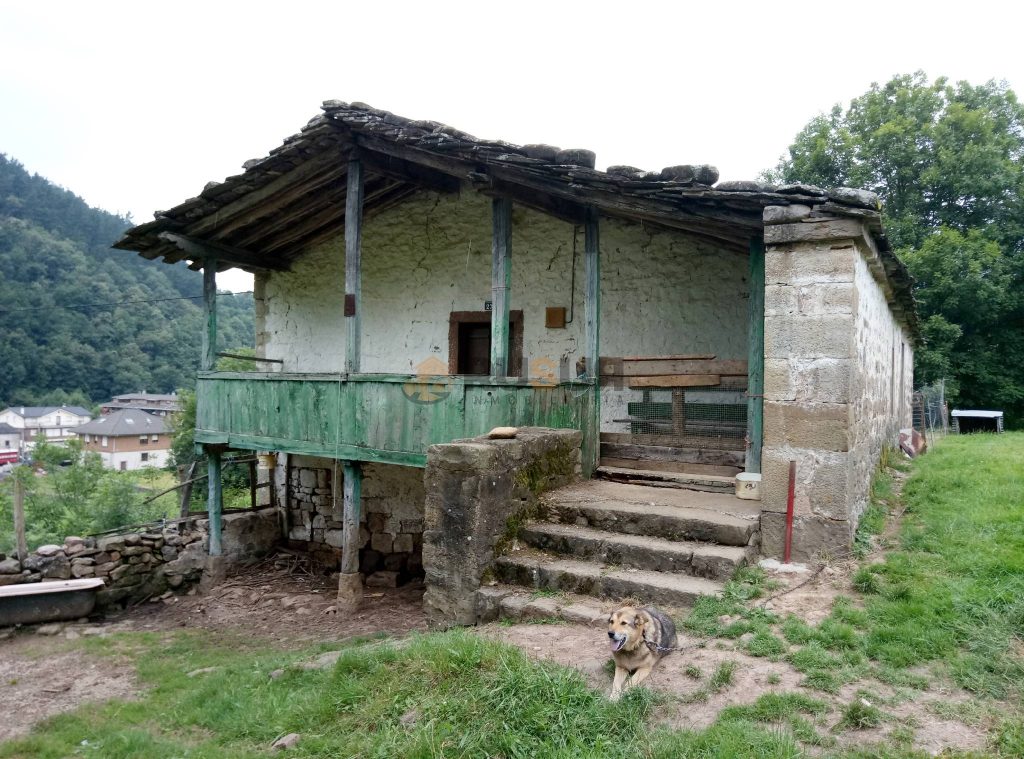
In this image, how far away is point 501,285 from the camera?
598 cm

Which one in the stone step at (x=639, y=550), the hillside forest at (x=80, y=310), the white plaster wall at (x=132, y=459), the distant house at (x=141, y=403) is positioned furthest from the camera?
the distant house at (x=141, y=403)

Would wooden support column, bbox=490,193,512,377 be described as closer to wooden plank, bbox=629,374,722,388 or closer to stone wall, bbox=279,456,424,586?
wooden plank, bbox=629,374,722,388

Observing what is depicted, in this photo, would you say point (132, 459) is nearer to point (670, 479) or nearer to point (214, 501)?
point (214, 501)

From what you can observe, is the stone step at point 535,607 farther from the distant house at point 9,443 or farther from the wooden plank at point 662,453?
the distant house at point 9,443

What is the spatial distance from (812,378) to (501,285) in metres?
2.92

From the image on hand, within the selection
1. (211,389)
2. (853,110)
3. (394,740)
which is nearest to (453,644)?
(394,740)

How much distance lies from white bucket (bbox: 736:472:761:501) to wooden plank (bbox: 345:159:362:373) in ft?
13.3

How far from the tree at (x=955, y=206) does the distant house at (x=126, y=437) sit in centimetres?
4298

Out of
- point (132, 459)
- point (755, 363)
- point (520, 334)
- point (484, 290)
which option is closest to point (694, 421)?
point (755, 363)

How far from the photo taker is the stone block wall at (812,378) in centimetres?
415

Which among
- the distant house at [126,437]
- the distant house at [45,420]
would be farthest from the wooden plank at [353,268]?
the distant house at [45,420]

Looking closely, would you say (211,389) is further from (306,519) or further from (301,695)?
(301,695)

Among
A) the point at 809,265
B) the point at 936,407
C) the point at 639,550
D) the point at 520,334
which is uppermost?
the point at 809,265

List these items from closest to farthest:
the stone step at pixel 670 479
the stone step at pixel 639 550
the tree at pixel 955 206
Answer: the stone step at pixel 639 550, the stone step at pixel 670 479, the tree at pixel 955 206
